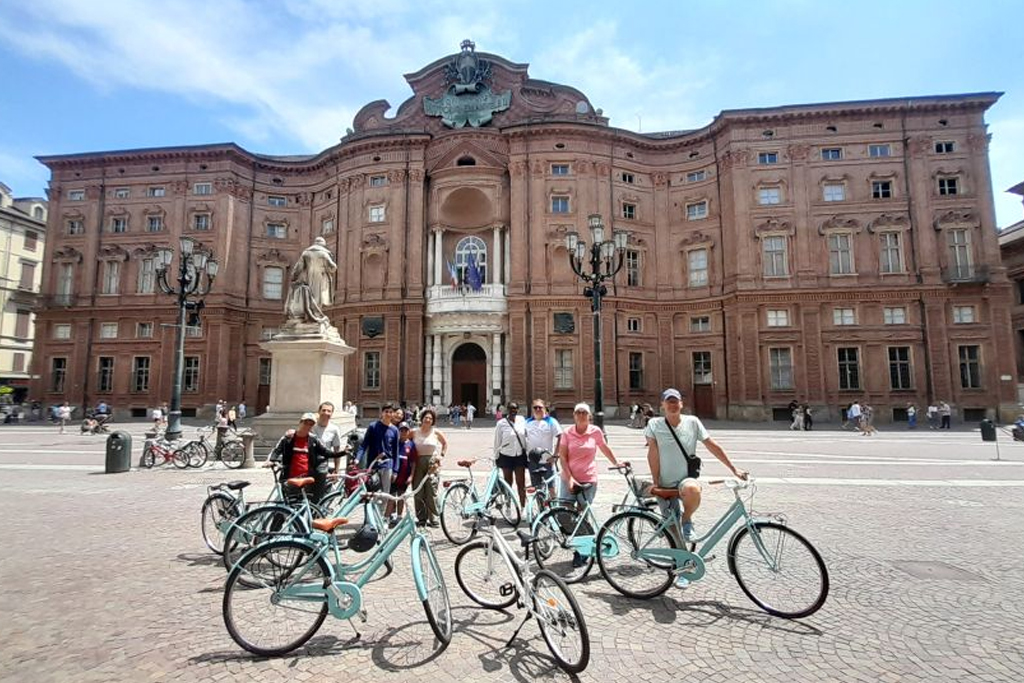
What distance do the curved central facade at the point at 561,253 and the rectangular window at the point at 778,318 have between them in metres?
0.18

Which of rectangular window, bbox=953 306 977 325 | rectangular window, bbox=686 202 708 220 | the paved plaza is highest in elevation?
rectangular window, bbox=686 202 708 220

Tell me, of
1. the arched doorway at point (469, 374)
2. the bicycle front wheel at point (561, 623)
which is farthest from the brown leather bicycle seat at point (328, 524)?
the arched doorway at point (469, 374)

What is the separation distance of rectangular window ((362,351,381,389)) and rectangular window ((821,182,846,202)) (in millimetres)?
31302

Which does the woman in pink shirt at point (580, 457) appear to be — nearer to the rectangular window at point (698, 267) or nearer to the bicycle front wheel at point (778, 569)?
the bicycle front wheel at point (778, 569)

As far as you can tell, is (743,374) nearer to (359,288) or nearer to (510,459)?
(359,288)

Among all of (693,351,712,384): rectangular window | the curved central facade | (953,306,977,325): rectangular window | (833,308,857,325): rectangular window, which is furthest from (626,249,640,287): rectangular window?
(953,306,977,325): rectangular window

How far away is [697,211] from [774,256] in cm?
613

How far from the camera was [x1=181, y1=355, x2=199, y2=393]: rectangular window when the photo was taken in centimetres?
3794

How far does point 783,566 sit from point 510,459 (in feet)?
13.6

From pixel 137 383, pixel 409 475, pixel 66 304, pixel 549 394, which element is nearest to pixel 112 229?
pixel 66 304

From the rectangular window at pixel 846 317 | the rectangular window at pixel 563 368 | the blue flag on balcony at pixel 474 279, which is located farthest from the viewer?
the blue flag on balcony at pixel 474 279

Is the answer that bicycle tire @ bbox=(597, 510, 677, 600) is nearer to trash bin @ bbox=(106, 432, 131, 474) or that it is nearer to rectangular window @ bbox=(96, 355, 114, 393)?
trash bin @ bbox=(106, 432, 131, 474)

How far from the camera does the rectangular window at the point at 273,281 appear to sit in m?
40.8

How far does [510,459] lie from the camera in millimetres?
8102
